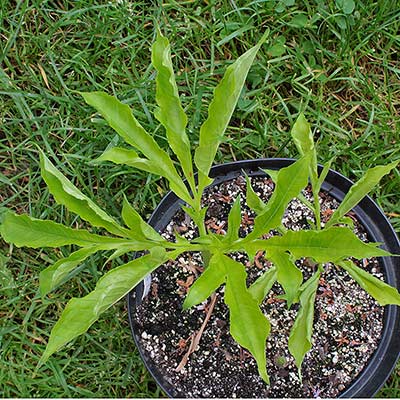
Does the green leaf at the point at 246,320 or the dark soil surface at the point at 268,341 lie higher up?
the green leaf at the point at 246,320

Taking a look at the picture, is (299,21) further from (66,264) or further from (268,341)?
(66,264)

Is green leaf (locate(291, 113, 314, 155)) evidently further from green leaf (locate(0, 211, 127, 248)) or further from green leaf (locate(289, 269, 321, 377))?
A: green leaf (locate(0, 211, 127, 248))

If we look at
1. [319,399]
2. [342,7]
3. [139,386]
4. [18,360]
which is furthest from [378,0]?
[18,360]

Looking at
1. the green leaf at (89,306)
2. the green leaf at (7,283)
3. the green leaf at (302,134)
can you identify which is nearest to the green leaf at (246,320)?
the green leaf at (89,306)

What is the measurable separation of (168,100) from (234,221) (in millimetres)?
220

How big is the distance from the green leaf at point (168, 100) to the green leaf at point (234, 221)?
147 mm

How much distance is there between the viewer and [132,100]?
159cm

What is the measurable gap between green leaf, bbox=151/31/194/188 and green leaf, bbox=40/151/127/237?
0.17m

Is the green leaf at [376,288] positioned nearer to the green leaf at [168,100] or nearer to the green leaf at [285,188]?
the green leaf at [285,188]

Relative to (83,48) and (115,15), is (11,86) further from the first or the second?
(115,15)

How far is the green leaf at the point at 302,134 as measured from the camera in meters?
1.20

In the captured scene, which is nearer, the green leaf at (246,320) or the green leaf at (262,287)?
the green leaf at (246,320)

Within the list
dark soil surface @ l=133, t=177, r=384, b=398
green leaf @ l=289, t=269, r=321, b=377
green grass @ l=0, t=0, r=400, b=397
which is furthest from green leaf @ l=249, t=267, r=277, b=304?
green grass @ l=0, t=0, r=400, b=397

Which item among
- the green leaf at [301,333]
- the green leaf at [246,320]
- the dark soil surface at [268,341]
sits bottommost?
the dark soil surface at [268,341]
